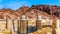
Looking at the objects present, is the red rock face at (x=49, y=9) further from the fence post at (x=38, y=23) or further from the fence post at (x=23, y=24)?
the fence post at (x=23, y=24)

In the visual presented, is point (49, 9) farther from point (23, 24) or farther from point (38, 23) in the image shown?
point (23, 24)

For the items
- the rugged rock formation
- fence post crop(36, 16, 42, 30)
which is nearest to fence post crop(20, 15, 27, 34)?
the rugged rock formation

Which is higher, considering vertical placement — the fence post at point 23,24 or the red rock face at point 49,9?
the red rock face at point 49,9

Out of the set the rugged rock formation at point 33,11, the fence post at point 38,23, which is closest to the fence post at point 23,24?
the rugged rock formation at point 33,11

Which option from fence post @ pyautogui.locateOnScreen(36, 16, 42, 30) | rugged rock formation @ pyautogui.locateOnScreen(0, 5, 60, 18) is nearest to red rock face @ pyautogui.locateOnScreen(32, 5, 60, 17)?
rugged rock formation @ pyautogui.locateOnScreen(0, 5, 60, 18)

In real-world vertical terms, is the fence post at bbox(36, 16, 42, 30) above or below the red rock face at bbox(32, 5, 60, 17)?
below

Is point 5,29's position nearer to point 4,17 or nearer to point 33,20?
point 4,17

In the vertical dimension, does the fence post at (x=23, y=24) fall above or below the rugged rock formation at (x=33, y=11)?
below

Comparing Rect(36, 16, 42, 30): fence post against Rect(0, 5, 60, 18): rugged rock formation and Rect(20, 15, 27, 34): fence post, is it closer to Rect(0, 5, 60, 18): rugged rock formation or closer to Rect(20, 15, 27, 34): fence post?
Rect(0, 5, 60, 18): rugged rock formation

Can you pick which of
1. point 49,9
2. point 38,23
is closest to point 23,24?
point 38,23

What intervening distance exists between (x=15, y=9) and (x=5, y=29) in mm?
386

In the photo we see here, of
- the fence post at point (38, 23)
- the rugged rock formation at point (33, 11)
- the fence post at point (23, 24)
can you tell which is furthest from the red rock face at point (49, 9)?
the fence post at point (23, 24)

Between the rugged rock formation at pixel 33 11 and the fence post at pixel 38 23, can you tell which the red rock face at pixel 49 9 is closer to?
the rugged rock formation at pixel 33 11

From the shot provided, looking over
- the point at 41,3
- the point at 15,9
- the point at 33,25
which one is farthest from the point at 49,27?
the point at 15,9
